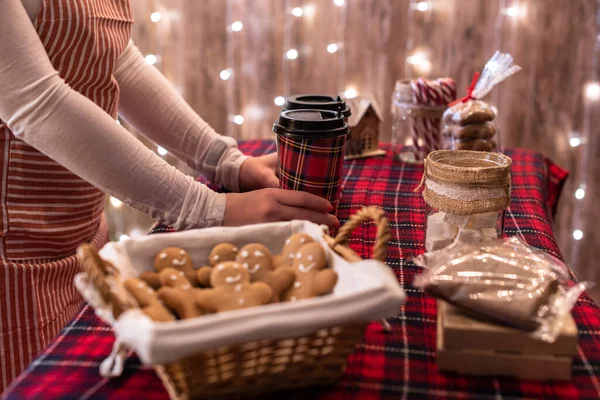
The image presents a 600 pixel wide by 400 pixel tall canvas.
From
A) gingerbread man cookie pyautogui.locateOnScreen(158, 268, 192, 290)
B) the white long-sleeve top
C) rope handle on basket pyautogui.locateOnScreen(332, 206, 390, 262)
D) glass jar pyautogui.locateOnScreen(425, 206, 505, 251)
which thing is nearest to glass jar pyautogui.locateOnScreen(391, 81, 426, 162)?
glass jar pyautogui.locateOnScreen(425, 206, 505, 251)

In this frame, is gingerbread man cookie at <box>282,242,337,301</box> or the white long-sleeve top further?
the white long-sleeve top

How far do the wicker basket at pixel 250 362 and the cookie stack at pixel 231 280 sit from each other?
49 millimetres

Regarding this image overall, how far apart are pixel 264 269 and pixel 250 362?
0.13 metres

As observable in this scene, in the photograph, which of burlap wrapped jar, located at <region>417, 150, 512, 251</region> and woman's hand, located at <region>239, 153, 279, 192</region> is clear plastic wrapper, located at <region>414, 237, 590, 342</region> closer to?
burlap wrapped jar, located at <region>417, 150, 512, 251</region>

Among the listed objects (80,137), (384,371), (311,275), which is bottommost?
(384,371)

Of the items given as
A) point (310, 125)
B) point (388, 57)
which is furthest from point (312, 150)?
point (388, 57)

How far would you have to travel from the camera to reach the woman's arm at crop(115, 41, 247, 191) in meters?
1.33

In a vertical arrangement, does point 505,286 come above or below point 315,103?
below

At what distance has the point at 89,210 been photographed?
3.93 ft

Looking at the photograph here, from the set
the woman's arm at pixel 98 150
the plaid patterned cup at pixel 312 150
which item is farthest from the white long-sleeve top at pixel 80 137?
the plaid patterned cup at pixel 312 150

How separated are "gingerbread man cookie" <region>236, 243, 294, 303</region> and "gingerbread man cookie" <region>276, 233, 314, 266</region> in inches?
0.8

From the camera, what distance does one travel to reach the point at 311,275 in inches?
26.5

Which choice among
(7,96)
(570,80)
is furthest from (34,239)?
(570,80)

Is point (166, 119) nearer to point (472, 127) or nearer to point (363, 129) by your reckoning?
point (363, 129)
